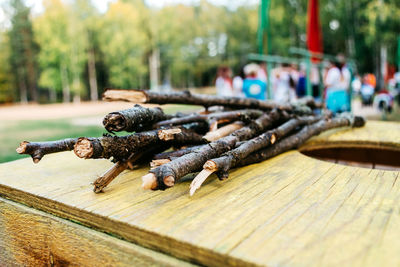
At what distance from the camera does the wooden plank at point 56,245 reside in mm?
1243

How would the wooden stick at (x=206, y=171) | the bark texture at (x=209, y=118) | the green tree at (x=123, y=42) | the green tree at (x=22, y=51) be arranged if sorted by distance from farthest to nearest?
the green tree at (x=22, y=51) < the green tree at (x=123, y=42) < the bark texture at (x=209, y=118) < the wooden stick at (x=206, y=171)

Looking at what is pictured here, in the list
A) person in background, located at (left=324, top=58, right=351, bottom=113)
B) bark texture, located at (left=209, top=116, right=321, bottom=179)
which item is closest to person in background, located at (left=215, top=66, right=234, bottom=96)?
person in background, located at (left=324, top=58, right=351, bottom=113)

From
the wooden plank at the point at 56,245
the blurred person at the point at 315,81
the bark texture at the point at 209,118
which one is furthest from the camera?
the blurred person at the point at 315,81

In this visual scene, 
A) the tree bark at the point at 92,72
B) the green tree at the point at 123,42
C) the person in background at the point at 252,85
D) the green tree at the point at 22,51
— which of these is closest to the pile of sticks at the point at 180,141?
the person in background at the point at 252,85

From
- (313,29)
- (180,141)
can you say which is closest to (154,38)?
(313,29)

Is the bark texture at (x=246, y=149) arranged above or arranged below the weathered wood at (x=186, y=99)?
below

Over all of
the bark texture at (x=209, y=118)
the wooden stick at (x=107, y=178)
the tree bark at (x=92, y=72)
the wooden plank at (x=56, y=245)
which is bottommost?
the wooden plank at (x=56, y=245)

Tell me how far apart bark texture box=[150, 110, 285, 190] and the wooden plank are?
0.99 ft

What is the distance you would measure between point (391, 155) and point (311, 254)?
9.30 ft

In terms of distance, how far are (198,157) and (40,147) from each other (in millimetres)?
901

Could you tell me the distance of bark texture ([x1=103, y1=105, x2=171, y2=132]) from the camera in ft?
5.46

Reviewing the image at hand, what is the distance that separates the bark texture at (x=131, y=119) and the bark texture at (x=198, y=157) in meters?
0.38

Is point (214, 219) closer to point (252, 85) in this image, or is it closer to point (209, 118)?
point (209, 118)

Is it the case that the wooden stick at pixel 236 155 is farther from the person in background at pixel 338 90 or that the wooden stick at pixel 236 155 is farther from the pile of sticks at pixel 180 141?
the person in background at pixel 338 90
